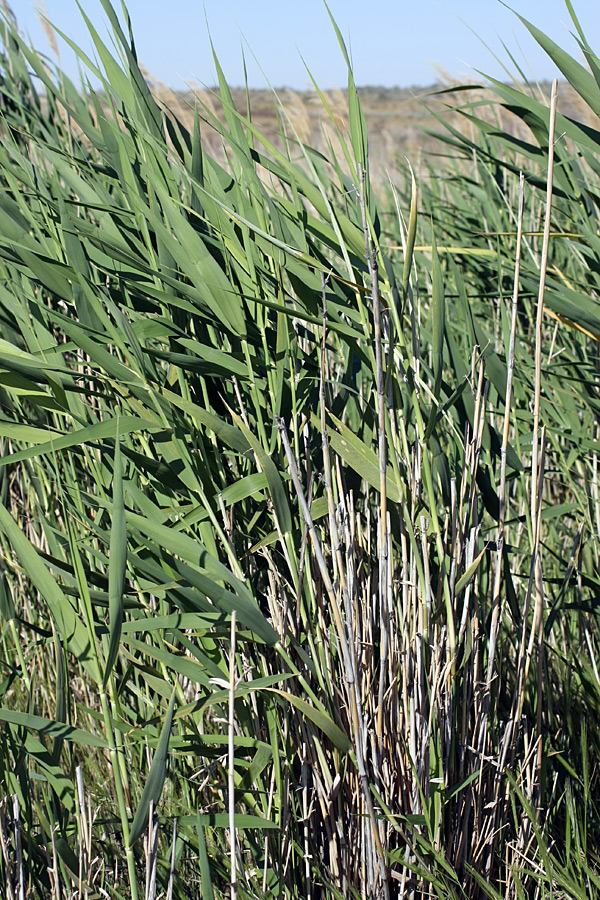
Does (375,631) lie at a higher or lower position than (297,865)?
higher

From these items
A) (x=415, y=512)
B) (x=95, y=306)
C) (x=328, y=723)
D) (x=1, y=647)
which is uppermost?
(x=95, y=306)

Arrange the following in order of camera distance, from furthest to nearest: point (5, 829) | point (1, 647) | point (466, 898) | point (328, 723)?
point (1, 647)
point (5, 829)
point (466, 898)
point (328, 723)

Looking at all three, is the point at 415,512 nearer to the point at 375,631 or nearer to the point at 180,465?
the point at 375,631

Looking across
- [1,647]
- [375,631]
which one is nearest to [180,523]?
[375,631]

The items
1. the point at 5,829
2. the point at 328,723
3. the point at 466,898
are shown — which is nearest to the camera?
the point at 328,723

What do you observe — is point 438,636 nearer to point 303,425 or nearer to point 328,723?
point 328,723

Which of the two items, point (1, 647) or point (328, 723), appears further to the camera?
point (1, 647)

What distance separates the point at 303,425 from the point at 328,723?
14.0 inches

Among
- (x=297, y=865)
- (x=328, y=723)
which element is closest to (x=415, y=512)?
(x=328, y=723)

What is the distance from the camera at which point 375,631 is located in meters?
1.02

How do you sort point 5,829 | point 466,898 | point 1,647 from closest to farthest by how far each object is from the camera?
point 466,898
point 5,829
point 1,647

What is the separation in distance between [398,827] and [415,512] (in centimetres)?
36

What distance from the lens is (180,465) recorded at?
37.9 inches

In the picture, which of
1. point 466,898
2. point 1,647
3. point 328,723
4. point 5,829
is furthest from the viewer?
point 1,647
